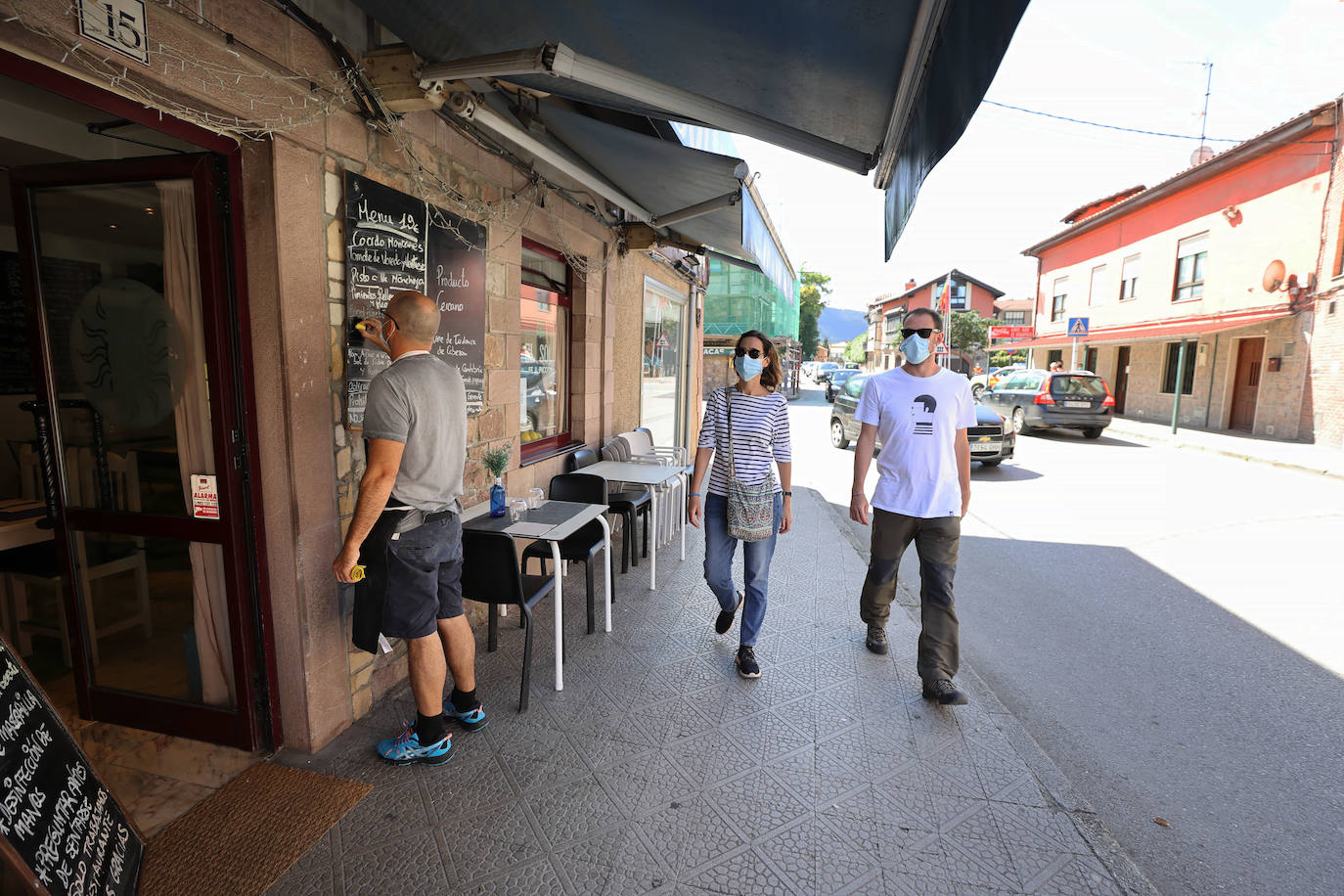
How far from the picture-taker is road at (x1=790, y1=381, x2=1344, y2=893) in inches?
102

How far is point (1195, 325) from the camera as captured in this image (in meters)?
15.6

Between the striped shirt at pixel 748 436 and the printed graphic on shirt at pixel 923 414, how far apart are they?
26.0 inches

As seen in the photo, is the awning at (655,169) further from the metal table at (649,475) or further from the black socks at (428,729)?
the black socks at (428,729)

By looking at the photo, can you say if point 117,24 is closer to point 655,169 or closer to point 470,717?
point 470,717

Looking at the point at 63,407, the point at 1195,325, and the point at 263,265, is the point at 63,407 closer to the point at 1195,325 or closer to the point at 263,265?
the point at 263,265

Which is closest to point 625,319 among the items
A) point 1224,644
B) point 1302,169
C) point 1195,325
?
point 1224,644

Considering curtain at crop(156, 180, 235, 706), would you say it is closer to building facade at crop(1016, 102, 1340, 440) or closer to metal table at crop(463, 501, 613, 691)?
metal table at crop(463, 501, 613, 691)

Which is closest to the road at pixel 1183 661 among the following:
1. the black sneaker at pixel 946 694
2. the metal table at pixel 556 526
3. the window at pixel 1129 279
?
the black sneaker at pixel 946 694

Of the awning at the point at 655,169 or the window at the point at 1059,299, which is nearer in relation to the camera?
the awning at the point at 655,169

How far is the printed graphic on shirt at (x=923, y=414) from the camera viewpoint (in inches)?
135

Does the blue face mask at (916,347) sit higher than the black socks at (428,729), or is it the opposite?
the blue face mask at (916,347)

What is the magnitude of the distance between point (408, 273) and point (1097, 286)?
26.2 metres

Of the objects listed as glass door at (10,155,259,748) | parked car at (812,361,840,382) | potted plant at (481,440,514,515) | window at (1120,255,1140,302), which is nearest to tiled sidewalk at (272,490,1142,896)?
glass door at (10,155,259,748)

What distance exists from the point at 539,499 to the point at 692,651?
1.31 metres
